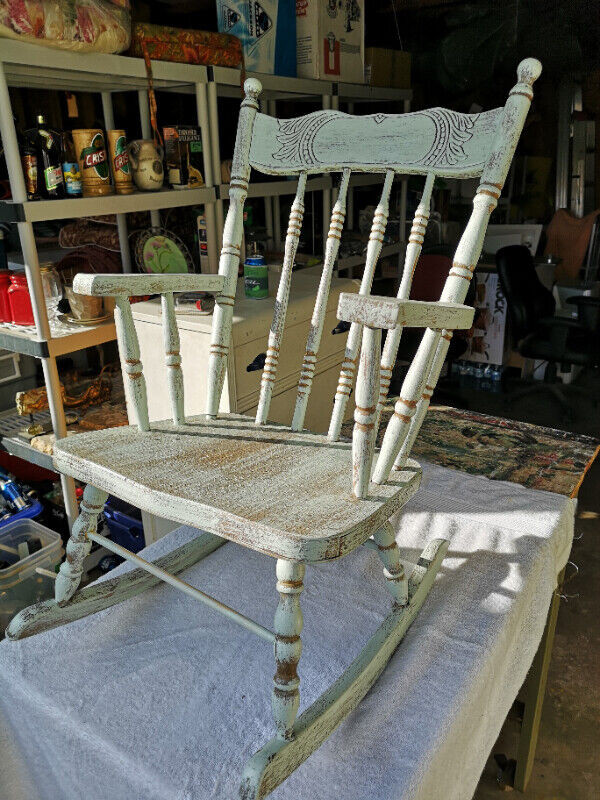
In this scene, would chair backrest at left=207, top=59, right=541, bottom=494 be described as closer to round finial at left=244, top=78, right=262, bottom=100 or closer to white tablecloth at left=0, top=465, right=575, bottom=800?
round finial at left=244, top=78, right=262, bottom=100

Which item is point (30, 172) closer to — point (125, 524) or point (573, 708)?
point (125, 524)

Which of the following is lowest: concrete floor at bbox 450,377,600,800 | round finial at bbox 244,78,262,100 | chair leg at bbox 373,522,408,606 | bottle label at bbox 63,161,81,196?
concrete floor at bbox 450,377,600,800

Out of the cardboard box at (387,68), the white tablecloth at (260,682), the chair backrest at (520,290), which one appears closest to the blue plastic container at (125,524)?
the white tablecloth at (260,682)

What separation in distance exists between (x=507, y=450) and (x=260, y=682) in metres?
0.91

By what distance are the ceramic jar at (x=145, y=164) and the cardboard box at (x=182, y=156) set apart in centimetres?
6

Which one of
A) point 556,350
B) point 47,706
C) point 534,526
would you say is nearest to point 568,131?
point 556,350

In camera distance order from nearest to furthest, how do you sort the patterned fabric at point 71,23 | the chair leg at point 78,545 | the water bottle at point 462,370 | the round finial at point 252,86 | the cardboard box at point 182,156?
1. the chair leg at point 78,545
2. the round finial at point 252,86
3. the patterned fabric at point 71,23
4. the cardboard box at point 182,156
5. the water bottle at point 462,370

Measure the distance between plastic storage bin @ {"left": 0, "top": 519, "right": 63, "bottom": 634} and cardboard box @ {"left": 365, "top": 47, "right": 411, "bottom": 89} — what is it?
8.17 ft

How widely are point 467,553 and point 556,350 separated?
82.5 inches

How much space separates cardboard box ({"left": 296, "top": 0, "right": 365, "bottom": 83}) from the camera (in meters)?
2.34

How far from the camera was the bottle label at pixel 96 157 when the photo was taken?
1.68m

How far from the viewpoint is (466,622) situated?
1031 millimetres

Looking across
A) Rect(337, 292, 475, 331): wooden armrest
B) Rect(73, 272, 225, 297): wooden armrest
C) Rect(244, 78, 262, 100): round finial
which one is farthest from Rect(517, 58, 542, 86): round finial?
Rect(73, 272, 225, 297): wooden armrest

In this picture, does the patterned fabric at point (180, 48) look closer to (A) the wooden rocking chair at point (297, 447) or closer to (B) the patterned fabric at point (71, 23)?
(B) the patterned fabric at point (71, 23)
